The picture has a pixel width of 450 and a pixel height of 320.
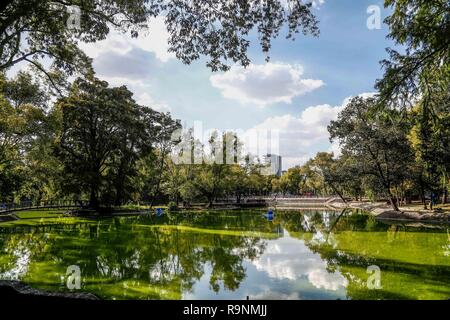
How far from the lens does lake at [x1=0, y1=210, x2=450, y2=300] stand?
26.0ft

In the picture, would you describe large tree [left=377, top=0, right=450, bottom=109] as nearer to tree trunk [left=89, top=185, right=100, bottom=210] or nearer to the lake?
the lake

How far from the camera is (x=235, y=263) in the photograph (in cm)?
1105

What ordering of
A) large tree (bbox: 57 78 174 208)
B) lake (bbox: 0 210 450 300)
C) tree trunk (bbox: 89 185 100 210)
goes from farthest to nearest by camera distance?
tree trunk (bbox: 89 185 100 210) < large tree (bbox: 57 78 174 208) < lake (bbox: 0 210 450 300)

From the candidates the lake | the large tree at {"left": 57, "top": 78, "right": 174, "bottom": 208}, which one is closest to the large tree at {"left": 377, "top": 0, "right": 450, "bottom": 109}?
the lake

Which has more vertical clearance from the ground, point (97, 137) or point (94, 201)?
point (97, 137)

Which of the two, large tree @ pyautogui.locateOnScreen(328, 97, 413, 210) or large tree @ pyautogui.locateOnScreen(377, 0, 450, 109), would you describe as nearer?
large tree @ pyautogui.locateOnScreen(377, 0, 450, 109)

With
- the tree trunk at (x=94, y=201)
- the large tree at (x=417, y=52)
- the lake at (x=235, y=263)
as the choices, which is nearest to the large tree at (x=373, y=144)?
the lake at (x=235, y=263)

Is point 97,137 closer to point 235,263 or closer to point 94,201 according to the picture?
point 94,201

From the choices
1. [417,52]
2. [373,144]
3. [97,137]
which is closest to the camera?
[417,52]


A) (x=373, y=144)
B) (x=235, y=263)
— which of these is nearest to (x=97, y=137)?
(x=235, y=263)

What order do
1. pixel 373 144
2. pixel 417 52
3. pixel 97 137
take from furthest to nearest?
pixel 97 137, pixel 373 144, pixel 417 52

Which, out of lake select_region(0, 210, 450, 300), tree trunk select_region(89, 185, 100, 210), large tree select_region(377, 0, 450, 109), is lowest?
lake select_region(0, 210, 450, 300)
